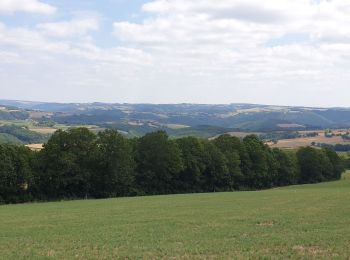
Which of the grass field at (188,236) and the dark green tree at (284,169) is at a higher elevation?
the grass field at (188,236)

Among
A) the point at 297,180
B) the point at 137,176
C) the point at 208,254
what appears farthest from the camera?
the point at 297,180

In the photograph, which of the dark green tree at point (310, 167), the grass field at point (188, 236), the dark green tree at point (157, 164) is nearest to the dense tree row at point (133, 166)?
the dark green tree at point (157, 164)

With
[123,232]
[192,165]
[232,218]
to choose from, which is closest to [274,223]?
[232,218]

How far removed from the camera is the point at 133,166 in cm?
8300

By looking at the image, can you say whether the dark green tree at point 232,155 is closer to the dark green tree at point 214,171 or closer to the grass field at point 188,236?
the dark green tree at point 214,171

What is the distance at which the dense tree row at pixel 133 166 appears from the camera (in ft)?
245

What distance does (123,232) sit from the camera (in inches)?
1131

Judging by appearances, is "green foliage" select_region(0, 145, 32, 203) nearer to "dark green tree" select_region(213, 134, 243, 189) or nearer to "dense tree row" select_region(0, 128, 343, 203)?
"dense tree row" select_region(0, 128, 343, 203)

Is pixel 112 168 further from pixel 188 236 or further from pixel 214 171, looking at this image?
pixel 188 236

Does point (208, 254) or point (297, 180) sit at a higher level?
point (208, 254)

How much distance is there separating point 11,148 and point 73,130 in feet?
35.7

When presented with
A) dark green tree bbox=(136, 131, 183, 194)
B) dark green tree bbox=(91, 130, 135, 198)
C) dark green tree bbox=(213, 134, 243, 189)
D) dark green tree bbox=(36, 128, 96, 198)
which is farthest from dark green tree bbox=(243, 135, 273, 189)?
dark green tree bbox=(36, 128, 96, 198)

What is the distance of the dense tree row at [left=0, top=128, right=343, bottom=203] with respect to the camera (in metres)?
74.7

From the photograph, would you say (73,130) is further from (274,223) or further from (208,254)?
(208,254)
